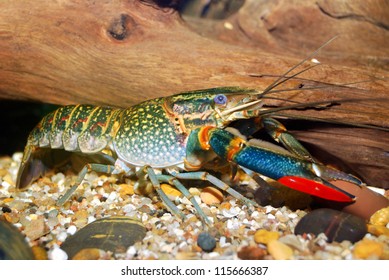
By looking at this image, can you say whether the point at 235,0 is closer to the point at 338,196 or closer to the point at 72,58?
the point at 72,58

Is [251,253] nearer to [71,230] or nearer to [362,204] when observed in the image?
[362,204]

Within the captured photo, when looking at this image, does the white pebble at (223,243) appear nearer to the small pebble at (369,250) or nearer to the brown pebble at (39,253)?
the small pebble at (369,250)

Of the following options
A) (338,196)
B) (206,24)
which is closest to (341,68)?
(338,196)


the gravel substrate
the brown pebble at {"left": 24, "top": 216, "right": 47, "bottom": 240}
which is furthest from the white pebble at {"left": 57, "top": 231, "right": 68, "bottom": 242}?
the brown pebble at {"left": 24, "top": 216, "right": 47, "bottom": 240}

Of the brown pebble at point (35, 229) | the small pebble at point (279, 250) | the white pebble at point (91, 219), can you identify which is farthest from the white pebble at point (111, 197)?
the small pebble at point (279, 250)

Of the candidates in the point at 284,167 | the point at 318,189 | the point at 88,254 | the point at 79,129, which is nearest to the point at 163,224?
the point at 88,254
